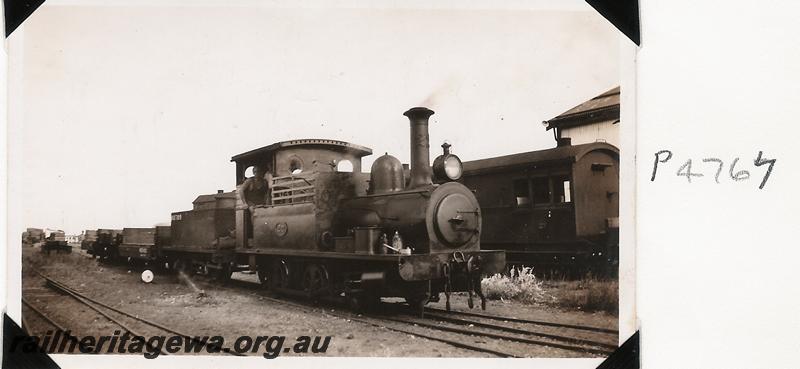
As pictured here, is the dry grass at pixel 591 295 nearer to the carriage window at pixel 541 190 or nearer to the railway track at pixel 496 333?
the railway track at pixel 496 333

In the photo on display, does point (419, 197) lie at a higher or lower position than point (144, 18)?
lower

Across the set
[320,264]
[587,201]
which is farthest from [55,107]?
[587,201]

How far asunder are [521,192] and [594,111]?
1.03 meters

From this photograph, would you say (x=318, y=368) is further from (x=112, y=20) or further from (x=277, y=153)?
(x=112, y=20)

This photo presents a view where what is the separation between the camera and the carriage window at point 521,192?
424cm

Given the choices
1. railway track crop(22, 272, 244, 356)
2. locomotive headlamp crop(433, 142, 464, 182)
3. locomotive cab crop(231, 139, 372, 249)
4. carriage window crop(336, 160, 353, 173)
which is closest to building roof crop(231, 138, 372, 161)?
locomotive cab crop(231, 139, 372, 249)

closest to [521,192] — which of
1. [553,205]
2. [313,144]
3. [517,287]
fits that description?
[553,205]

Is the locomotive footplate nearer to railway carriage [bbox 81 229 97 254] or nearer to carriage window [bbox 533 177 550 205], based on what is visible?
carriage window [bbox 533 177 550 205]

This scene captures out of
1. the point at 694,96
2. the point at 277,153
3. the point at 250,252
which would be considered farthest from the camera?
the point at 250,252

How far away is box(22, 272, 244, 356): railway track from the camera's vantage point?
11.7 feet

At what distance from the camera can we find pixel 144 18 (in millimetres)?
3613

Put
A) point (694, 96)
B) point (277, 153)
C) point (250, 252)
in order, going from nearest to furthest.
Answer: point (694, 96)
point (277, 153)
point (250, 252)

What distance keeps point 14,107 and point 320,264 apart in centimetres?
229

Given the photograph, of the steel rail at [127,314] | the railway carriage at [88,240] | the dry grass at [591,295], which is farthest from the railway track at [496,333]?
the railway carriage at [88,240]
